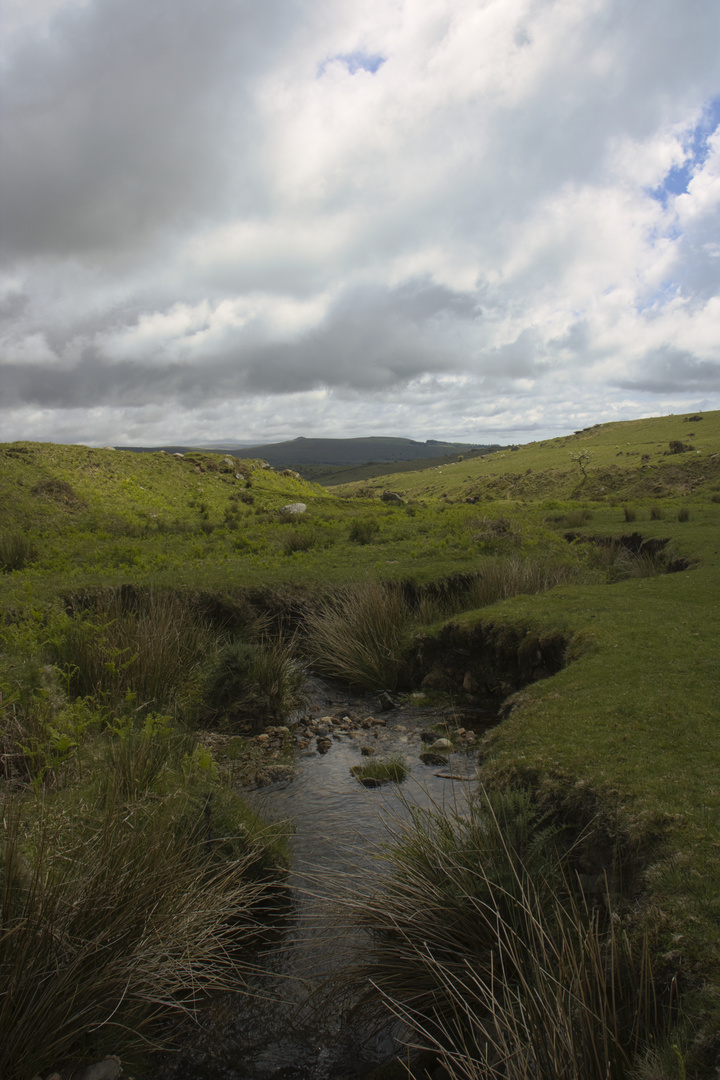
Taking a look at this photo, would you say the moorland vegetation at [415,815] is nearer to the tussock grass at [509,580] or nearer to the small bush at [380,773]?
the tussock grass at [509,580]

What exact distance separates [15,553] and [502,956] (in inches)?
628

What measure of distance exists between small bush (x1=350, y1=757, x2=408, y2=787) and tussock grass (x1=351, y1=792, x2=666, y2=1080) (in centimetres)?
246

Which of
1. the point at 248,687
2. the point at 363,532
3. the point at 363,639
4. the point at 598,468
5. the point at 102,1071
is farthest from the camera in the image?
the point at 598,468

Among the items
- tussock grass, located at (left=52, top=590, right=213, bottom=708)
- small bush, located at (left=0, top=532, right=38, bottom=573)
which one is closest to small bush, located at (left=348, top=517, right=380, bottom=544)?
small bush, located at (left=0, top=532, right=38, bottom=573)

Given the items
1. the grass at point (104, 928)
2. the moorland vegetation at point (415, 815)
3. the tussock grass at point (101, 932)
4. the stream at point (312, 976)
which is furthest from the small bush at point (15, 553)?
the tussock grass at point (101, 932)

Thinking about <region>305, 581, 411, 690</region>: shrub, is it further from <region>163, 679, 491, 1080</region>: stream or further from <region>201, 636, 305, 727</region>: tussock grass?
<region>163, 679, 491, 1080</region>: stream

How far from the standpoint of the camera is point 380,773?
719 cm

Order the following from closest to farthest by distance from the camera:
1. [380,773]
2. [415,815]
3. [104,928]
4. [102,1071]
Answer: [102,1071] → [104,928] → [415,815] → [380,773]

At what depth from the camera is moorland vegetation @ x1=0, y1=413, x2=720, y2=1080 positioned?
3121mm

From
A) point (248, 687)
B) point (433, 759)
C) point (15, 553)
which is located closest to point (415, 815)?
point (433, 759)

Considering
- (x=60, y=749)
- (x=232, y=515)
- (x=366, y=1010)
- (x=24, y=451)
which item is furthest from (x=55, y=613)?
(x=24, y=451)

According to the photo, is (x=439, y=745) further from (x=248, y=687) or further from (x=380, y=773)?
(x=248, y=687)

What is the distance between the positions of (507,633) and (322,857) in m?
5.34

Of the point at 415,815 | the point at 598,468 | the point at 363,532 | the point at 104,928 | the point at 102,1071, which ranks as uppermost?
the point at 598,468
